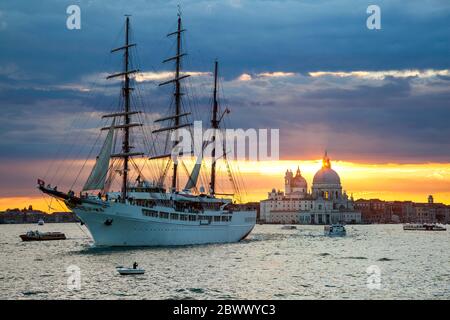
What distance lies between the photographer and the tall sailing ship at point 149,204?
78000 mm

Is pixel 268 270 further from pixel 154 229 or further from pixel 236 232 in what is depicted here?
pixel 236 232

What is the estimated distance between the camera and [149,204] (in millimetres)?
82312

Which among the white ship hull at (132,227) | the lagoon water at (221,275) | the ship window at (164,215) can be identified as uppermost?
the ship window at (164,215)

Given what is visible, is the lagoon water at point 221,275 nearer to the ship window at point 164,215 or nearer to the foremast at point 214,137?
the ship window at point 164,215

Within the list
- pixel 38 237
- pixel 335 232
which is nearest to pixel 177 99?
pixel 38 237

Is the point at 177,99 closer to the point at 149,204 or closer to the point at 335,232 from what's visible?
the point at 149,204

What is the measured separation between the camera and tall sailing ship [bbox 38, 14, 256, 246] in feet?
256

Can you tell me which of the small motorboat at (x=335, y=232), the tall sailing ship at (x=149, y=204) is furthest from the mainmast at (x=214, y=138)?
the small motorboat at (x=335, y=232)

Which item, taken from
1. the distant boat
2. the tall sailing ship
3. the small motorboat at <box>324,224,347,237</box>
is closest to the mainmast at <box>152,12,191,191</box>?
the tall sailing ship

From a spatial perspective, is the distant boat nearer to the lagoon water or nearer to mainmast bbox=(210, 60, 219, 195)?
mainmast bbox=(210, 60, 219, 195)

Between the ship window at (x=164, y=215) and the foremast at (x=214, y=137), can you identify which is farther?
the foremast at (x=214, y=137)

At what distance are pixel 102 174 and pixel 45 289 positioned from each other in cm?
3308

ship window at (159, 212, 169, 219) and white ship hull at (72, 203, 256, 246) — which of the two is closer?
white ship hull at (72, 203, 256, 246)
